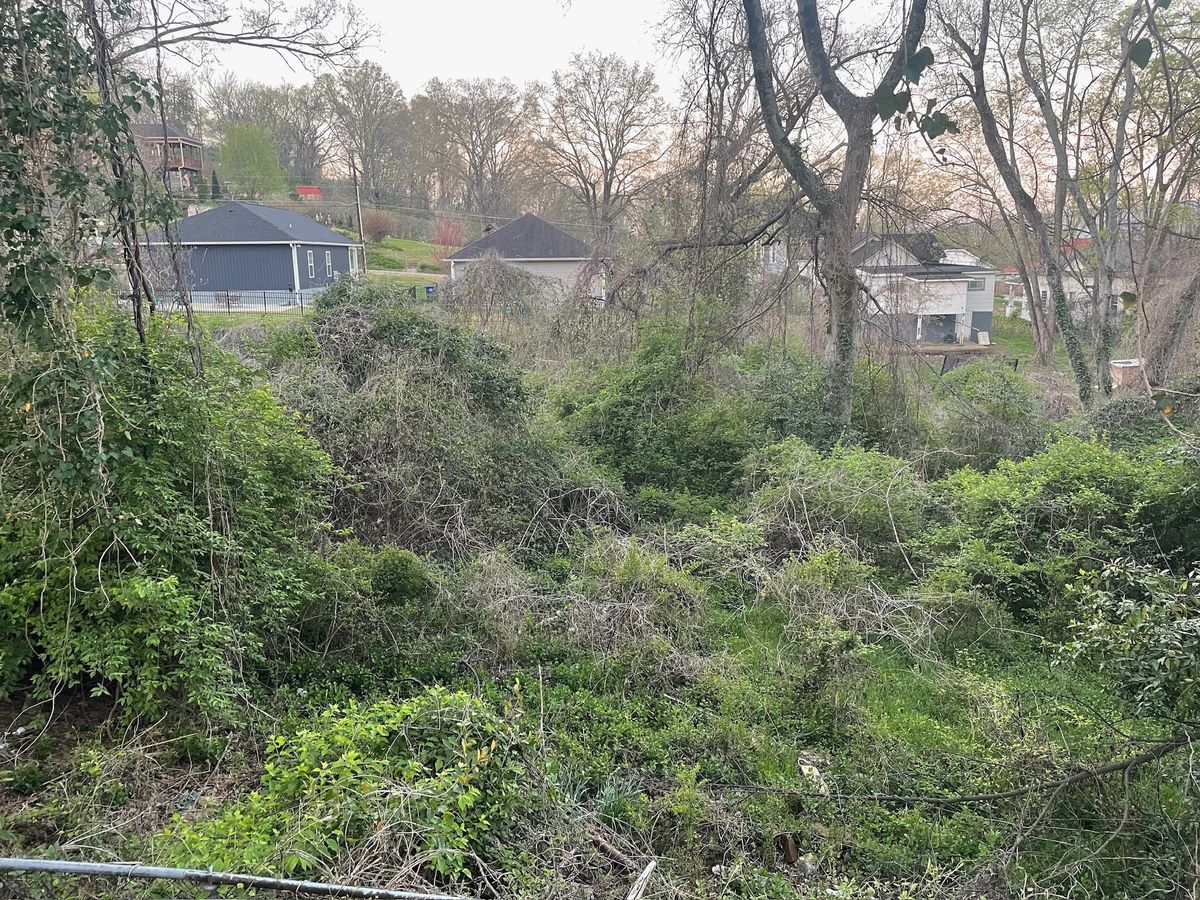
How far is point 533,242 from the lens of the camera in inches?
1169

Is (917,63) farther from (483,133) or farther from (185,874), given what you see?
(483,133)

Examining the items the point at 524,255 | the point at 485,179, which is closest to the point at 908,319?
the point at 524,255

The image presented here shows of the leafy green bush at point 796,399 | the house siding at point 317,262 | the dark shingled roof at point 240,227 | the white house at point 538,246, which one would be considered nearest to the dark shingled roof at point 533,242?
the white house at point 538,246

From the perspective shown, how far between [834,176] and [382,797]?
30.7 feet

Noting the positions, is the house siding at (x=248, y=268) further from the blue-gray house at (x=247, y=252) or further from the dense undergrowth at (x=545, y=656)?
the dense undergrowth at (x=545, y=656)

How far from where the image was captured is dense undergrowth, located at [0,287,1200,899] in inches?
136

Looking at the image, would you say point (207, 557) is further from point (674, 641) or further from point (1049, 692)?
point (1049, 692)

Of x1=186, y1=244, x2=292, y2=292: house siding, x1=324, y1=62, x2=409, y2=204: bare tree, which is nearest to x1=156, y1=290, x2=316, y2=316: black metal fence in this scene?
x1=186, y1=244, x2=292, y2=292: house siding

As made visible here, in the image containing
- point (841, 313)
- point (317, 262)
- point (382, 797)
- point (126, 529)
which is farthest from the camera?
point (317, 262)

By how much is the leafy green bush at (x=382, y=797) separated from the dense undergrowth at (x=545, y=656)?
0.07 feet

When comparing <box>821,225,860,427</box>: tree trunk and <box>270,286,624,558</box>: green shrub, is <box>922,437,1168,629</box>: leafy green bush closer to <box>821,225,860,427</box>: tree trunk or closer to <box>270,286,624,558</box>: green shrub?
<box>821,225,860,427</box>: tree trunk

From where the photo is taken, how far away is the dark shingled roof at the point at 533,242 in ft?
96.3

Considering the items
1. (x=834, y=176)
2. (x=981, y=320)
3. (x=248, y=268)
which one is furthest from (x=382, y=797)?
(x=981, y=320)

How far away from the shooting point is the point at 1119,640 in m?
3.38
